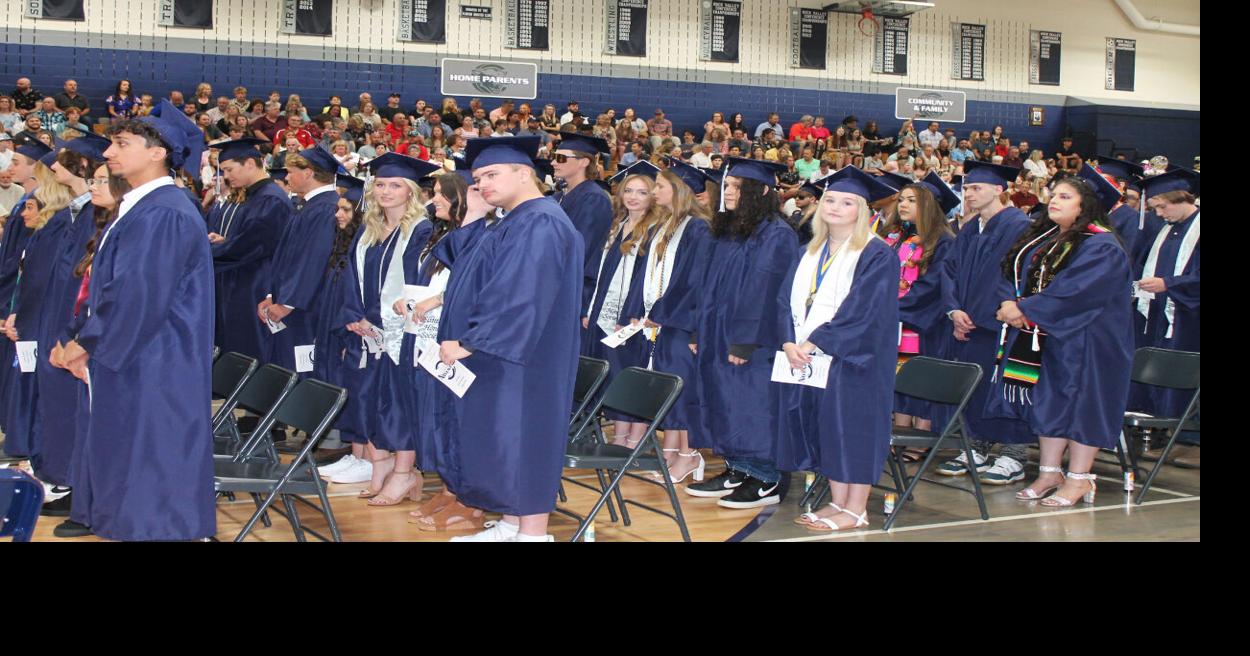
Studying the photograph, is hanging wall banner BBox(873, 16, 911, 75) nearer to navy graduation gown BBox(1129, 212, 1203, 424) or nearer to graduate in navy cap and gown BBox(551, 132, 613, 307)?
navy graduation gown BBox(1129, 212, 1203, 424)

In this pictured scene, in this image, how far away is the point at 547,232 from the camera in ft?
13.8

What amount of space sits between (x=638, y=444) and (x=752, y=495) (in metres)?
1.08

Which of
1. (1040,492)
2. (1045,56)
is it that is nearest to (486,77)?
(1040,492)

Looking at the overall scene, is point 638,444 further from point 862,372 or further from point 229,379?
point 229,379

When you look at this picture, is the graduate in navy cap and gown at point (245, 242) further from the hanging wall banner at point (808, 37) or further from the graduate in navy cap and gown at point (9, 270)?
the hanging wall banner at point (808, 37)

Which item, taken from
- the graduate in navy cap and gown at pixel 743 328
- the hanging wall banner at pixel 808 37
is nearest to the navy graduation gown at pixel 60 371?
the graduate in navy cap and gown at pixel 743 328

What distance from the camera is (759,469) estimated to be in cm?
581

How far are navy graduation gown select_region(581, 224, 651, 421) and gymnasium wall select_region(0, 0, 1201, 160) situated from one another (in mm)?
12700

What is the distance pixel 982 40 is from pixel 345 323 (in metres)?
19.8

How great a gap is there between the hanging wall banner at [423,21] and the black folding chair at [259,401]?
47.1ft

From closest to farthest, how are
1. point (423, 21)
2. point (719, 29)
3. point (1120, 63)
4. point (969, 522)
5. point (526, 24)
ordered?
point (969, 522), point (423, 21), point (526, 24), point (719, 29), point (1120, 63)

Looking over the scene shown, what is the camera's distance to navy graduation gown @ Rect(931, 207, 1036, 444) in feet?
20.7
